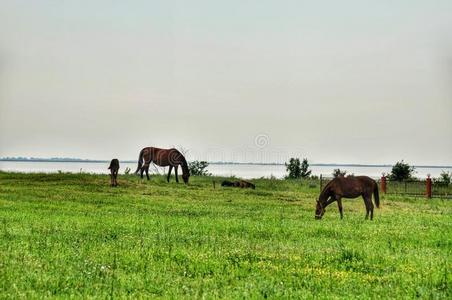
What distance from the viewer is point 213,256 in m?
14.3

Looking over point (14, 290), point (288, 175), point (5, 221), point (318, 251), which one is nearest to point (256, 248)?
point (318, 251)

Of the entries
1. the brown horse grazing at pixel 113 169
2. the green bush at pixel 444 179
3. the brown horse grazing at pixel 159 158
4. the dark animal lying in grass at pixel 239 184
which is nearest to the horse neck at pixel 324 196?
the brown horse grazing at pixel 113 169

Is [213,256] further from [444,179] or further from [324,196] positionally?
[444,179]

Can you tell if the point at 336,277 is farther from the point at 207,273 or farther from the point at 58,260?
the point at 58,260

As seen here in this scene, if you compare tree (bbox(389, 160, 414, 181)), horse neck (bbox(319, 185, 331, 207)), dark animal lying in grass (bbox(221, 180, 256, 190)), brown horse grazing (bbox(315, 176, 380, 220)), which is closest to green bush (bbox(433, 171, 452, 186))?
tree (bbox(389, 160, 414, 181))

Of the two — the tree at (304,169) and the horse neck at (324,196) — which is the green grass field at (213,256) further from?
the tree at (304,169)

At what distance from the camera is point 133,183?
4700 centimetres

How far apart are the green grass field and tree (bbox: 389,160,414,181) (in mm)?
37138

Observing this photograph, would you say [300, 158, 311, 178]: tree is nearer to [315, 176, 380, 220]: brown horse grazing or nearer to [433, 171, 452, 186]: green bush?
[433, 171, 452, 186]: green bush

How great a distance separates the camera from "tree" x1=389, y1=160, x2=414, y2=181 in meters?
64.7

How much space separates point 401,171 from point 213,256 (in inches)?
2147

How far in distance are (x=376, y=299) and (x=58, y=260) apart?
23.3ft

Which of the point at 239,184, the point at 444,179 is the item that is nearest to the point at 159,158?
the point at 239,184

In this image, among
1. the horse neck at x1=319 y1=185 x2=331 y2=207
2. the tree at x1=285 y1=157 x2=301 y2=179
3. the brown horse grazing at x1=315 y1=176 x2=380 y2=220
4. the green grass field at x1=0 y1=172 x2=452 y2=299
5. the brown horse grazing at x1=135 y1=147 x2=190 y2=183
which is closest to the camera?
the green grass field at x1=0 y1=172 x2=452 y2=299
